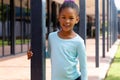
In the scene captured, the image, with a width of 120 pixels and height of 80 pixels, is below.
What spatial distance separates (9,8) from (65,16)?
1700 cm

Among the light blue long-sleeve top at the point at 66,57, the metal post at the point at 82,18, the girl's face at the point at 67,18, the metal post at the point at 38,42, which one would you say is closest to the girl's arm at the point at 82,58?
the light blue long-sleeve top at the point at 66,57

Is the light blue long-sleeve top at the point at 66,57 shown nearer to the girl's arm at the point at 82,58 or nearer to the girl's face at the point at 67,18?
the girl's arm at the point at 82,58

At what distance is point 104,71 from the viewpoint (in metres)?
13.0

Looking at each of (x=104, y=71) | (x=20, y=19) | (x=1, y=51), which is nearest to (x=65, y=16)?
(x=104, y=71)

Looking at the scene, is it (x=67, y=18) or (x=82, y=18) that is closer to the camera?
(x=67, y=18)

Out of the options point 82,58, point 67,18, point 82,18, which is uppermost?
point 82,18

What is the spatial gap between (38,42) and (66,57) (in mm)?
884

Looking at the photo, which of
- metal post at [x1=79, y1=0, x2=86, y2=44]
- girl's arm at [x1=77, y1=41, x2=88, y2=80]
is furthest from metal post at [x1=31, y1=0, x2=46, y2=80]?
metal post at [x1=79, y1=0, x2=86, y2=44]

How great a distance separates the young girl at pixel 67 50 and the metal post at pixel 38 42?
74 cm

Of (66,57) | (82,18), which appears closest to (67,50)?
(66,57)

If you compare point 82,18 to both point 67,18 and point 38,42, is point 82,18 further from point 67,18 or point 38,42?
point 67,18

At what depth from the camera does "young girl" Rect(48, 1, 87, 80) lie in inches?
163

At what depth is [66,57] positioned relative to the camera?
4.13 meters

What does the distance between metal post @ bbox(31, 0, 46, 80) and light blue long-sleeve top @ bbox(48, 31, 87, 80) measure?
746 mm
